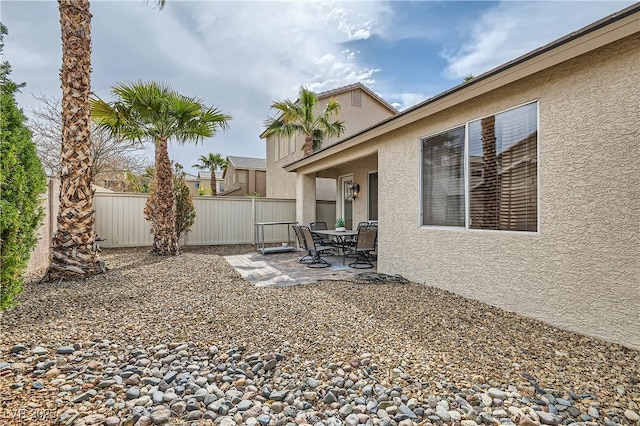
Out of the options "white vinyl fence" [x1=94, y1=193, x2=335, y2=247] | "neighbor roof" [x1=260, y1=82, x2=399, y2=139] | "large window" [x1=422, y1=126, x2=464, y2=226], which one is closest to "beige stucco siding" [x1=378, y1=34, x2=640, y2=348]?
"large window" [x1=422, y1=126, x2=464, y2=226]

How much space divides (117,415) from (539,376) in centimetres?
355

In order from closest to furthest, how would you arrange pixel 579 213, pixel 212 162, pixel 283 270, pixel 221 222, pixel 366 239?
pixel 579 213, pixel 283 270, pixel 366 239, pixel 221 222, pixel 212 162

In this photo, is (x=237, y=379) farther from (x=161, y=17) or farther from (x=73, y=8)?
(x=161, y=17)

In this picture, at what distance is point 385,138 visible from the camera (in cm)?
714

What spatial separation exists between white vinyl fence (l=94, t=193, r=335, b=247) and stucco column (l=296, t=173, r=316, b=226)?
2.06 m

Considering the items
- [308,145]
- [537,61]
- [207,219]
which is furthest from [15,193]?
[308,145]

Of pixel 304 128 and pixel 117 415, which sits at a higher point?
pixel 304 128

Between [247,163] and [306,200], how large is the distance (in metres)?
21.1

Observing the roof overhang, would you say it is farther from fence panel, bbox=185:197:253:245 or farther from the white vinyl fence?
fence panel, bbox=185:197:253:245

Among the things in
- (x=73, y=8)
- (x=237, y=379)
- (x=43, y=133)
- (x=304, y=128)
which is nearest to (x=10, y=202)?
(x=237, y=379)

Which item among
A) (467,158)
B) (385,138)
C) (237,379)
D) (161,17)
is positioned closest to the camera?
(237,379)

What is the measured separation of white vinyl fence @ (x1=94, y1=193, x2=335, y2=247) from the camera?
1156 centimetres

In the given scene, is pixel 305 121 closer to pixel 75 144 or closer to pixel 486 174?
pixel 75 144

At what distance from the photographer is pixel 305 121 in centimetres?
1484
